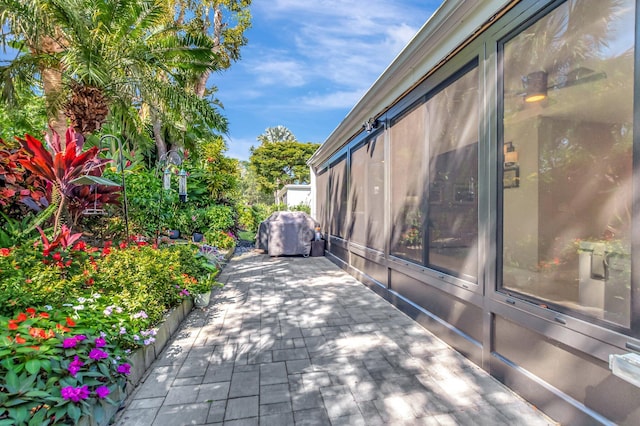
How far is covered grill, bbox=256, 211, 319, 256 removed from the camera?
8406mm

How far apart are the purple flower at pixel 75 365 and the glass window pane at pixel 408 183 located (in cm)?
320

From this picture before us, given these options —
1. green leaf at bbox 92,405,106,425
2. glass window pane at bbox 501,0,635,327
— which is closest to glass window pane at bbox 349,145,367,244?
glass window pane at bbox 501,0,635,327

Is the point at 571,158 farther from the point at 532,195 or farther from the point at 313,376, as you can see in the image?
the point at 313,376

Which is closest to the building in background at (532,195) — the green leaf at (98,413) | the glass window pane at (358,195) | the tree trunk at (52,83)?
the glass window pane at (358,195)

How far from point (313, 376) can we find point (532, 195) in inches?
84.3

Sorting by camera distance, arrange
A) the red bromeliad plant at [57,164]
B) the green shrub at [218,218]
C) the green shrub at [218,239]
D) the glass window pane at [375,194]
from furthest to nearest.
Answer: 1. the green shrub at [218,218]
2. the green shrub at [218,239]
3. the glass window pane at [375,194]
4. the red bromeliad plant at [57,164]

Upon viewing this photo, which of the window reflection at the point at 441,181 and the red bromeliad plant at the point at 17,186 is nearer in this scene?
the window reflection at the point at 441,181

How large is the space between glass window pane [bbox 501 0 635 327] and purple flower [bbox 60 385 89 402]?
2.80m

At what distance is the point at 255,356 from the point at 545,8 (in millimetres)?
3497

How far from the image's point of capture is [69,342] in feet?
5.99

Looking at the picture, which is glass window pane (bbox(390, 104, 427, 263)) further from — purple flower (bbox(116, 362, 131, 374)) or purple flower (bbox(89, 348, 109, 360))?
purple flower (bbox(89, 348, 109, 360))

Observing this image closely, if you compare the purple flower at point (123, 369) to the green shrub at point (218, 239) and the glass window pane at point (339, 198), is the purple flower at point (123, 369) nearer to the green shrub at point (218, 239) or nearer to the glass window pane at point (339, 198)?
the glass window pane at point (339, 198)

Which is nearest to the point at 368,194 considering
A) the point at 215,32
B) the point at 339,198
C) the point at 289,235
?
the point at 339,198

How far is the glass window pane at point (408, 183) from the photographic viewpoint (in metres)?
3.76
